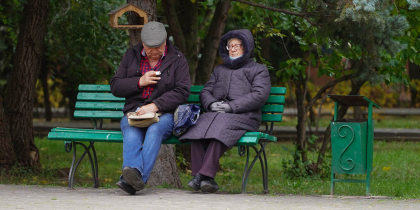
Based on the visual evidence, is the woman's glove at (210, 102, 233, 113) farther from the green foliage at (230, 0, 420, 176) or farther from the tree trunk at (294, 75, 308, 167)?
the tree trunk at (294, 75, 308, 167)

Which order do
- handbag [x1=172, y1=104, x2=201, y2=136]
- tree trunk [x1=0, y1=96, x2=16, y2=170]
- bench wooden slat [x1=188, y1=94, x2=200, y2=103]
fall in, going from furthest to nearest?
1. tree trunk [x1=0, y1=96, x2=16, y2=170]
2. bench wooden slat [x1=188, y1=94, x2=200, y2=103]
3. handbag [x1=172, y1=104, x2=201, y2=136]

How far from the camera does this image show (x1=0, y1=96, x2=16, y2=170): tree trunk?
6723 mm

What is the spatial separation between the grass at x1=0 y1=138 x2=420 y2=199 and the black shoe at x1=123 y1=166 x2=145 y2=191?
1132 mm

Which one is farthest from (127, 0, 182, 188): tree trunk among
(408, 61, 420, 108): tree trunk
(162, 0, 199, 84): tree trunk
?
(408, 61, 420, 108): tree trunk

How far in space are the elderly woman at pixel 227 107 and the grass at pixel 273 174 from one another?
26.1 inches

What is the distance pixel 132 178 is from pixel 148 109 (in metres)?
0.75

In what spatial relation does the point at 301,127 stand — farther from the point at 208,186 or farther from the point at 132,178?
the point at 132,178

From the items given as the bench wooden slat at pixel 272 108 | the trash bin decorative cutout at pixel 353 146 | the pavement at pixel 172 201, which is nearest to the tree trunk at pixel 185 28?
the bench wooden slat at pixel 272 108

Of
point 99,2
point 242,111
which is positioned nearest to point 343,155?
point 242,111

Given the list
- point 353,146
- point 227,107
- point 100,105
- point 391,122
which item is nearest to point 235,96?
point 227,107

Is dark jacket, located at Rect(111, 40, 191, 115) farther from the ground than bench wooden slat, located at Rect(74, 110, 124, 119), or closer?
farther from the ground

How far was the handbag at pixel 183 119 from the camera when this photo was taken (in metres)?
5.32

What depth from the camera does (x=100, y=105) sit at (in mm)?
6406

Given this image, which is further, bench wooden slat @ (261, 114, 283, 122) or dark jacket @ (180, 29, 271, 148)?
bench wooden slat @ (261, 114, 283, 122)
